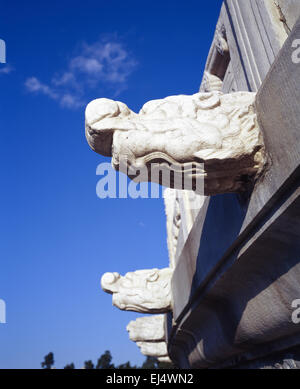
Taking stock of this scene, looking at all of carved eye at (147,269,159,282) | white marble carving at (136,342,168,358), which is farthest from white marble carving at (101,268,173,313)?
white marble carving at (136,342,168,358)

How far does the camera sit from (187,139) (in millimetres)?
1163

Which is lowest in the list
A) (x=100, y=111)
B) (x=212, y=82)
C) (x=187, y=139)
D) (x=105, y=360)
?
(x=187, y=139)

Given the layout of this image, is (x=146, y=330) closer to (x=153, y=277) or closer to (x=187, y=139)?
(x=153, y=277)

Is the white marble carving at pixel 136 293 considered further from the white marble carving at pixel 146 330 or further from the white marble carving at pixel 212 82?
the white marble carving at pixel 212 82


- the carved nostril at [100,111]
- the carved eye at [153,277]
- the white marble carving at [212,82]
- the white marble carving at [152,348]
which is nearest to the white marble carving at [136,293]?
the carved eye at [153,277]

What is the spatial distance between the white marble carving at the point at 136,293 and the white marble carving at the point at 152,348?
83.1 inches

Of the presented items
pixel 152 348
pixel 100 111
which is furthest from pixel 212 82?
pixel 152 348

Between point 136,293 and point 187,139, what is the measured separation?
2445 millimetres

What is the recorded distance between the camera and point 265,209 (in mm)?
1128

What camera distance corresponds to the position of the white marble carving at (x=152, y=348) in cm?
508

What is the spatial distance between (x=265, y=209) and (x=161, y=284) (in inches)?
95.9
